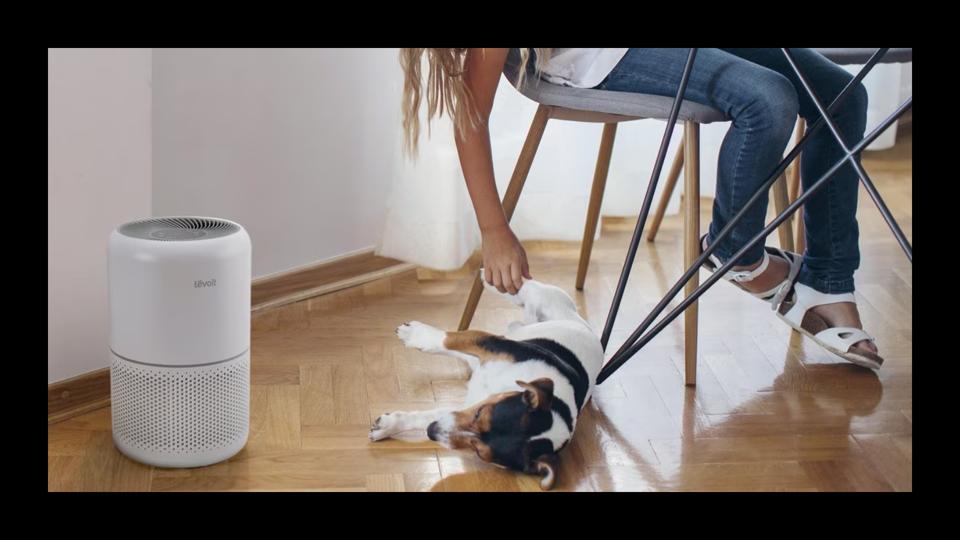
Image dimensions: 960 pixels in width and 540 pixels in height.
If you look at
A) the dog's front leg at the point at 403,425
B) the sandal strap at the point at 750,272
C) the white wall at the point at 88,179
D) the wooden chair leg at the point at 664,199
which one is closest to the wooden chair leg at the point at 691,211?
the sandal strap at the point at 750,272

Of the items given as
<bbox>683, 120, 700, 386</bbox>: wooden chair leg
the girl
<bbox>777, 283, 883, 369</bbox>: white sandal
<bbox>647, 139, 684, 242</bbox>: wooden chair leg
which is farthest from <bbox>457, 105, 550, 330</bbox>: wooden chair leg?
<bbox>647, 139, 684, 242</bbox>: wooden chair leg

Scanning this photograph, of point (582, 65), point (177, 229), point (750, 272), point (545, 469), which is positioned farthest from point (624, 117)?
point (177, 229)

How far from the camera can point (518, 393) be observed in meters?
1.59

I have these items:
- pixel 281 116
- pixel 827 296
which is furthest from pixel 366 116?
pixel 827 296

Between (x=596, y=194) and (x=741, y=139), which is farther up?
(x=741, y=139)

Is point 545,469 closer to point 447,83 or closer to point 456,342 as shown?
point 456,342

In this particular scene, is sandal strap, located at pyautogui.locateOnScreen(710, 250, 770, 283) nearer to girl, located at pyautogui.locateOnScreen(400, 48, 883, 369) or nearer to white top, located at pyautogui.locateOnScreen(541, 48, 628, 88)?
girl, located at pyautogui.locateOnScreen(400, 48, 883, 369)

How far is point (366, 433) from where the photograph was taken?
1.71 m

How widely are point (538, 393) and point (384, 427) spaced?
228 millimetres

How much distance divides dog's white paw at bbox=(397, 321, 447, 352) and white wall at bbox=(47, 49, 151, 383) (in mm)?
415
